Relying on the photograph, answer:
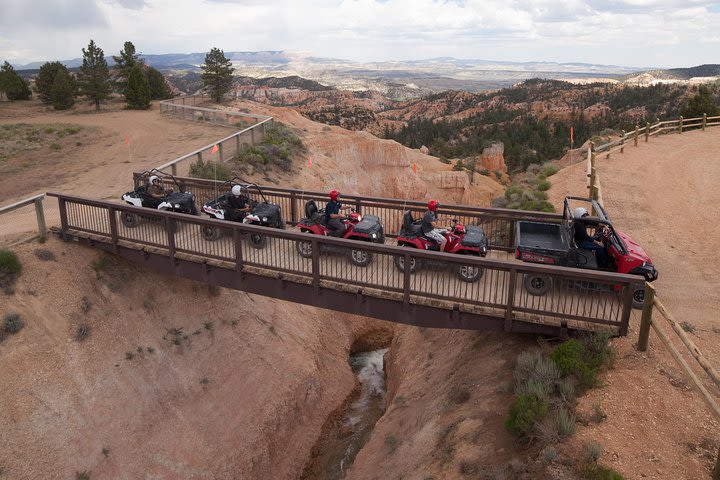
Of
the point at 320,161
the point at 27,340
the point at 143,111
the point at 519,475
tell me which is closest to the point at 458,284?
the point at 519,475

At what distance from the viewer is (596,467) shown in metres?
7.45

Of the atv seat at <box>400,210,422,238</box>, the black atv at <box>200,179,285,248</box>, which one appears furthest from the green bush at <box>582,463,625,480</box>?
the black atv at <box>200,179,285,248</box>

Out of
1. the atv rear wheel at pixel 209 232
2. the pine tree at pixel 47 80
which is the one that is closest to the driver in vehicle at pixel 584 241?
the atv rear wheel at pixel 209 232

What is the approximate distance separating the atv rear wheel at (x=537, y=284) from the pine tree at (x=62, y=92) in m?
43.9

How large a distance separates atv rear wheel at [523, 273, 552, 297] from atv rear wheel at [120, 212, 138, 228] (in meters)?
10.4

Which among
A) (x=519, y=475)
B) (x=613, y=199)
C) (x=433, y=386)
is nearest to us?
(x=519, y=475)

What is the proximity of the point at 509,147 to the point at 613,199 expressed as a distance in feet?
149

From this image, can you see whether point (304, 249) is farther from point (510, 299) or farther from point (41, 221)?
point (41, 221)

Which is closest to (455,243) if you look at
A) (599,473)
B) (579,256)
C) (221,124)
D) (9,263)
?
(579,256)

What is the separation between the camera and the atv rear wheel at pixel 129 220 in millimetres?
15180

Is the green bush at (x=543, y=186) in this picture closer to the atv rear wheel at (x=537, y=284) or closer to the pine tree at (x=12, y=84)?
the atv rear wheel at (x=537, y=284)

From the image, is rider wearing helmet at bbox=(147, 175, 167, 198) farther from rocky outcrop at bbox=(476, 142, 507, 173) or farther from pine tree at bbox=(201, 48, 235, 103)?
rocky outcrop at bbox=(476, 142, 507, 173)

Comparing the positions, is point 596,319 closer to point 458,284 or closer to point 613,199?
point 458,284

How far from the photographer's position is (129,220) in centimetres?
1523
